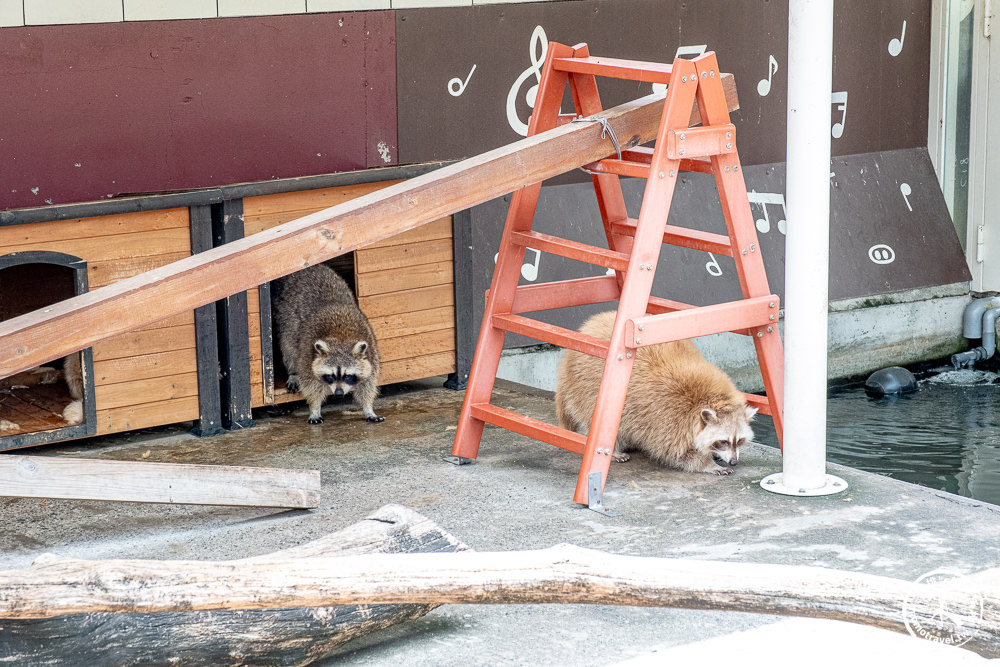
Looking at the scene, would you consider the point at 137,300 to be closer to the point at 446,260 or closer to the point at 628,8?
the point at 446,260

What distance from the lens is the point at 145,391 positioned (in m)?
4.65

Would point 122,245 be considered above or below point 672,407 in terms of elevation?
above

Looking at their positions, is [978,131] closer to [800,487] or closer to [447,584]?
[800,487]

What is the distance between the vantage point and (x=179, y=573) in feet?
7.96

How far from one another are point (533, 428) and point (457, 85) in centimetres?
251

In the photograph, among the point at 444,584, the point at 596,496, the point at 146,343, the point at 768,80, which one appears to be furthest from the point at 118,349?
the point at 768,80

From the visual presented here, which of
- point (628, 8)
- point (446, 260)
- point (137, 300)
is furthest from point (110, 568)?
point (628, 8)

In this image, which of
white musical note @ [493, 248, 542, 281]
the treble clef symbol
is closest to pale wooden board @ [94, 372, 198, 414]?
white musical note @ [493, 248, 542, 281]

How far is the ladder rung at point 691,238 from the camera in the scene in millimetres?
4199

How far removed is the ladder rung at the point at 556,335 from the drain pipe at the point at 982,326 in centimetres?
446

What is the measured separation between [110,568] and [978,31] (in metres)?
6.80

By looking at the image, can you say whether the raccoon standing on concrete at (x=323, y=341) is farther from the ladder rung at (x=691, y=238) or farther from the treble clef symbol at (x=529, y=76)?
the treble clef symbol at (x=529, y=76)

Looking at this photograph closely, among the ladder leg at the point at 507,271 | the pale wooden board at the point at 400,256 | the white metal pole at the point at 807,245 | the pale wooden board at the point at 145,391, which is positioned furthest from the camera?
the pale wooden board at the point at 400,256

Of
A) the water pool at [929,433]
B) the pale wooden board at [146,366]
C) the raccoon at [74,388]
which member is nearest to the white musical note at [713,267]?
the water pool at [929,433]
